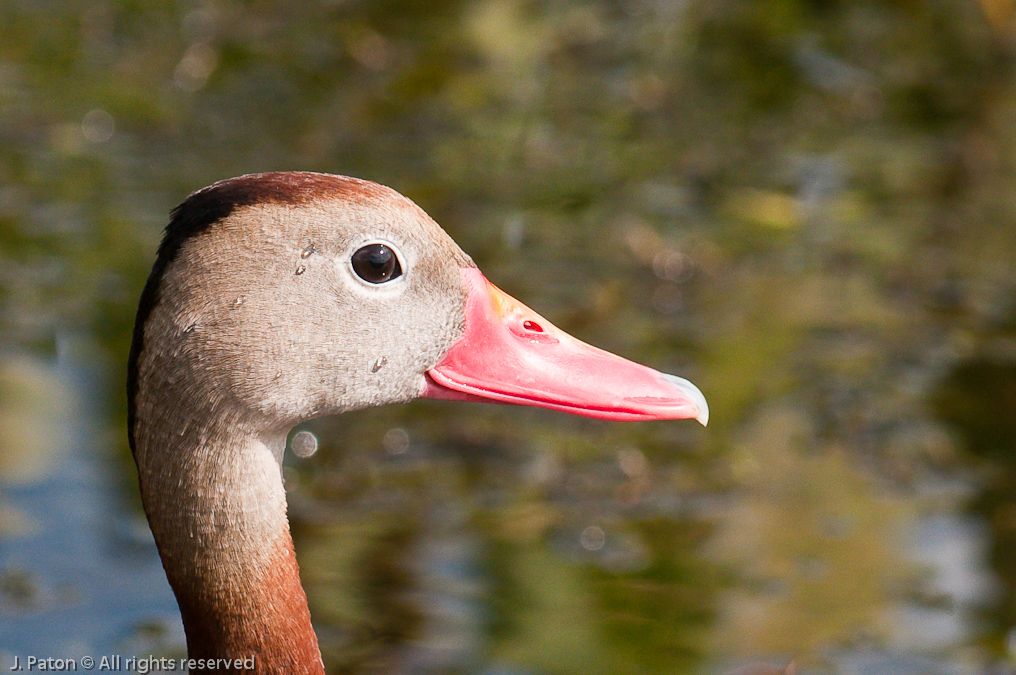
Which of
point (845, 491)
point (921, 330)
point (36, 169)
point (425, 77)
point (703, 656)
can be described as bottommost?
point (703, 656)

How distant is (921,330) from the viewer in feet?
18.9

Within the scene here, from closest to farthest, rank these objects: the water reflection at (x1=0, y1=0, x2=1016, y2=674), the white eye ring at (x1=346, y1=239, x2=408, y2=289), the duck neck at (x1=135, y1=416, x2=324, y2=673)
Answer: the duck neck at (x1=135, y1=416, x2=324, y2=673), the white eye ring at (x1=346, y1=239, x2=408, y2=289), the water reflection at (x1=0, y1=0, x2=1016, y2=674)

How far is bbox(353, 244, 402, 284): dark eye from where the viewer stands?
294cm

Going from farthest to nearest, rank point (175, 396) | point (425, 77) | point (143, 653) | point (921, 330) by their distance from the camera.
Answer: point (425, 77), point (921, 330), point (143, 653), point (175, 396)

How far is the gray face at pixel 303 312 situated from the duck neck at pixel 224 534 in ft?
0.25

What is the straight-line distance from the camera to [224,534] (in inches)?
110

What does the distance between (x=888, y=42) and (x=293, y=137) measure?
12.9 feet

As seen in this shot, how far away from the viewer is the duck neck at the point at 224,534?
276 centimetres

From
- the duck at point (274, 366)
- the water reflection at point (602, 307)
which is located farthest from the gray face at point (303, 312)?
the water reflection at point (602, 307)

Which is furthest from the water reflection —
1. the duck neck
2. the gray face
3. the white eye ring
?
the white eye ring

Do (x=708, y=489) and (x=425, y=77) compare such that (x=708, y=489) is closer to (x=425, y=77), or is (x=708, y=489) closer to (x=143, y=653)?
(x=143, y=653)

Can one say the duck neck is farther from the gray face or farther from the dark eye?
the dark eye

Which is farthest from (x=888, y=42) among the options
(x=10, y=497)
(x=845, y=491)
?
(x=10, y=497)

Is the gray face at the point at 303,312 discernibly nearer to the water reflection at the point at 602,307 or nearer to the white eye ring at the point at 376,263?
the white eye ring at the point at 376,263
